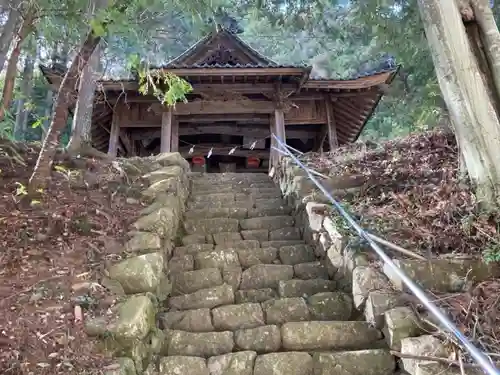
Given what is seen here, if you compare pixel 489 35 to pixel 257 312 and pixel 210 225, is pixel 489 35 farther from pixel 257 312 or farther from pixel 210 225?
pixel 210 225

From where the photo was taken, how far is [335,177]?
551cm

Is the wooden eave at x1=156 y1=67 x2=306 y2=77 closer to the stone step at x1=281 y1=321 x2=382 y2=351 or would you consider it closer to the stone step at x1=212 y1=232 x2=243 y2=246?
the stone step at x1=212 y1=232 x2=243 y2=246

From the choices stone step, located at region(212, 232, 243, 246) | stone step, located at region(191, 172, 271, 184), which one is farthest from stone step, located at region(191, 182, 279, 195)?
stone step, located at region(212, 232, 243, 246)

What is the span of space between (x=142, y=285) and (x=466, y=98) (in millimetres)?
3231

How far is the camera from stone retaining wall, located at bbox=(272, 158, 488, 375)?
2.67 meters

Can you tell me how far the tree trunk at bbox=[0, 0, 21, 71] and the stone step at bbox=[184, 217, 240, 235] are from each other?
8.76 feet

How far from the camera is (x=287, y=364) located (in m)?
3.01

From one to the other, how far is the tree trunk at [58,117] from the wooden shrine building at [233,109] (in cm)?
474

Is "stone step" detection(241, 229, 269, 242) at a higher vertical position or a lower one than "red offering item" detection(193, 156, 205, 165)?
lower

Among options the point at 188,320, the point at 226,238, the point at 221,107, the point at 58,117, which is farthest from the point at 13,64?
the point at 221,107

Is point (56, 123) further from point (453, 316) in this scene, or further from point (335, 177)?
point (453, 316)

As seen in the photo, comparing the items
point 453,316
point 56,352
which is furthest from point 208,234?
point 453,316

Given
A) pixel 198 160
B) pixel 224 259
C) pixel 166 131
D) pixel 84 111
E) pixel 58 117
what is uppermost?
pixel 198 160

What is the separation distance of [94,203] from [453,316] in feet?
12.0
